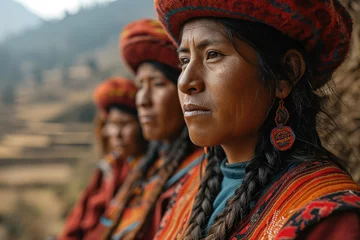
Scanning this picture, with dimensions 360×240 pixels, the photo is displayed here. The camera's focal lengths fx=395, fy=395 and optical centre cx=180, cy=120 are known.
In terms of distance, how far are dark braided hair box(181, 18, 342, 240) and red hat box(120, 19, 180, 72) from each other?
3.44 feet

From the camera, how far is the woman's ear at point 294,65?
119 cm

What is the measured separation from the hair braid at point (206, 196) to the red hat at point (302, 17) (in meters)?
0.44

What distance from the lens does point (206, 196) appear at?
4.44ft

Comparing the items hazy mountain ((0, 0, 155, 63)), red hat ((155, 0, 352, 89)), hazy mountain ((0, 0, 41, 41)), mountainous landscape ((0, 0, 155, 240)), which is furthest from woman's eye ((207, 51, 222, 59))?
hazy mountain ((0, 0, 41, 41))

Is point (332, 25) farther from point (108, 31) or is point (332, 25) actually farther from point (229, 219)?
point (108, 31)

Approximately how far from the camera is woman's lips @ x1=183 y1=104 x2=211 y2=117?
1186 mm

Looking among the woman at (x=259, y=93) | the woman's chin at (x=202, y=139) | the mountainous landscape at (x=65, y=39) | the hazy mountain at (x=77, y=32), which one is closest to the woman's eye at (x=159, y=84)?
the woman at (x=259, y=93)

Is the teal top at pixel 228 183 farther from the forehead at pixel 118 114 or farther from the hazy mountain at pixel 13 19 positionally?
the hazy mountain at pixel 13 19

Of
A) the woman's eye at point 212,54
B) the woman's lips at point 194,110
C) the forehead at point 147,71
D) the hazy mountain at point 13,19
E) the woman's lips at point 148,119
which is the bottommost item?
the woman's lips at point 148,119

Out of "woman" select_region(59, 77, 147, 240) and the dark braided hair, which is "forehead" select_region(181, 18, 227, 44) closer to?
the dark braided hair

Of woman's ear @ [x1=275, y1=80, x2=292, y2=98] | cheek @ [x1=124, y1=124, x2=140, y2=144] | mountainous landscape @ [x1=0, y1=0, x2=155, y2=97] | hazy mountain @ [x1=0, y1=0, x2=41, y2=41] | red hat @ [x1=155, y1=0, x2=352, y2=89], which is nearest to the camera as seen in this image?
red hat @ [x1=155, y1=0, x2=352, y2=89]

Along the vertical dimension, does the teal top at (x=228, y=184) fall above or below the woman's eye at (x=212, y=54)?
below

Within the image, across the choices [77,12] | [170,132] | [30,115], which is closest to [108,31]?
[77,12]

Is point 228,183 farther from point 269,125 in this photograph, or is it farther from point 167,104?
point 167,104
